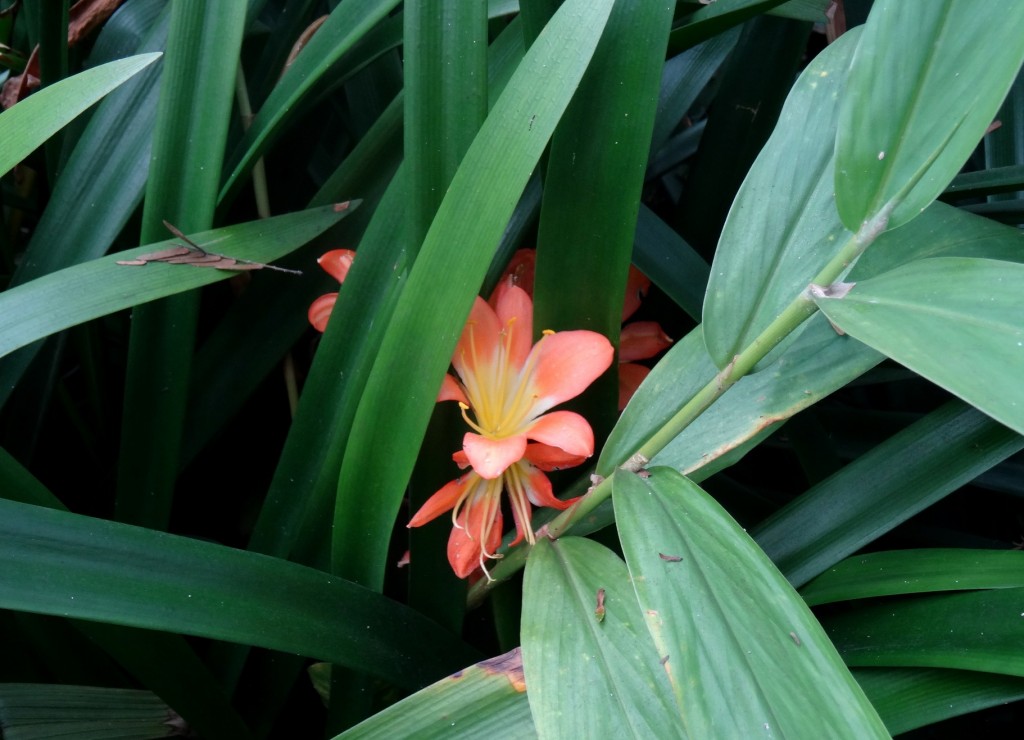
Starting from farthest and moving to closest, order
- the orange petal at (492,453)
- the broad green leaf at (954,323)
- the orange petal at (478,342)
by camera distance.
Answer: the orange petal at (478,342), the orange petal at (492,453), the broad green leaf at (954,323)

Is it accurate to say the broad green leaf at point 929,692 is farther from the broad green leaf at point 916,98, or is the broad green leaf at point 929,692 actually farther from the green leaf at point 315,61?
the green leaf at point 315,61

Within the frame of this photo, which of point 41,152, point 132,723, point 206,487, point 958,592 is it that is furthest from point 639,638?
point 41,152

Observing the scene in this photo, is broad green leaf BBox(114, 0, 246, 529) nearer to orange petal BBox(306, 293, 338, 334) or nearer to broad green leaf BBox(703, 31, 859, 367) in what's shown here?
orange petal BBox(306, 293, 338, 334)

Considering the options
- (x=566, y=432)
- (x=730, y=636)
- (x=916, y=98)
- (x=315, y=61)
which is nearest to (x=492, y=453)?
(x=566, y=432)

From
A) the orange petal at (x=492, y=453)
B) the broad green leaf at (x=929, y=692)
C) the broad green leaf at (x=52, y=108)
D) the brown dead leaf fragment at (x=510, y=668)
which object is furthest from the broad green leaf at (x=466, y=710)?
the broad green leaf at (x=52, y=108)

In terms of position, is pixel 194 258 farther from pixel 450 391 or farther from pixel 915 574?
pixel 915 574
